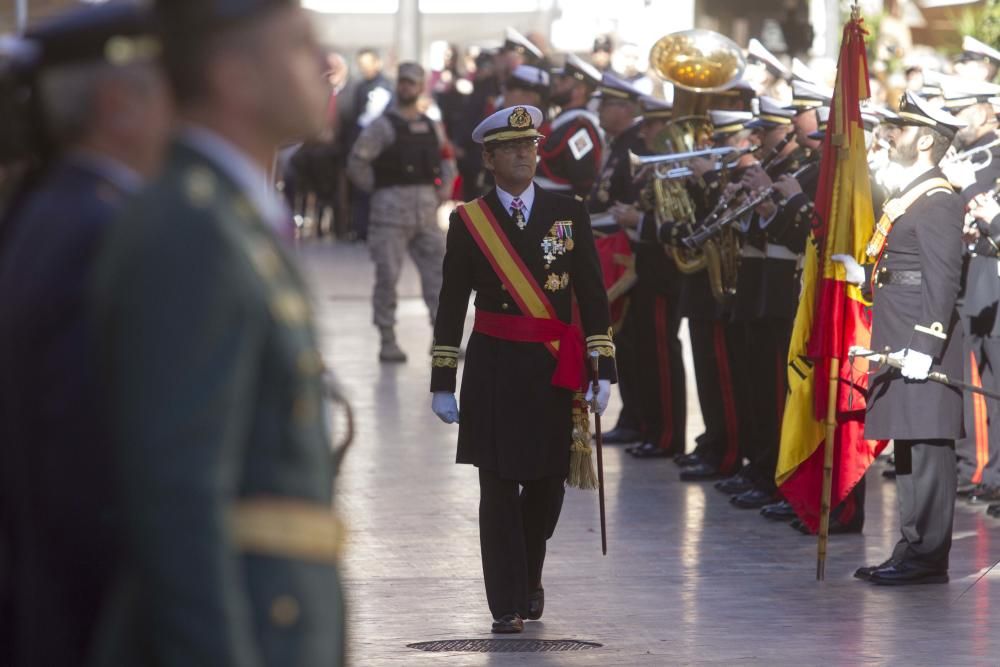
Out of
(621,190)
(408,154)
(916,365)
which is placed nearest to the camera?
(916,365)

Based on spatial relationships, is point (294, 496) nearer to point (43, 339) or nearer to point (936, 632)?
point (43, 339)

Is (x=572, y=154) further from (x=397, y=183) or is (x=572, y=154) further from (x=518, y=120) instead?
(x=518, y=120)

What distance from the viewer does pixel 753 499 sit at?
417 inches

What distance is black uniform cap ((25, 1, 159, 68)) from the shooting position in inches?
129

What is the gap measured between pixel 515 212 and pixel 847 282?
1.77 meters

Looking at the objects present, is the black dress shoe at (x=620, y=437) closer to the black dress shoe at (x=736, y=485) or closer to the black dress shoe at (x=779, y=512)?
the black dress shoe at (x=736, y=485)

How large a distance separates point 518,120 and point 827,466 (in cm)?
205

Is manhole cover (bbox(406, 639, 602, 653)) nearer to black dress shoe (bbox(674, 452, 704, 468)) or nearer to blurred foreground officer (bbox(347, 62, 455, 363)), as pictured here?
black dress shoe (bbox(674, 452, 704, 468))

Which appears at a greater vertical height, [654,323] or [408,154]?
[408,154]

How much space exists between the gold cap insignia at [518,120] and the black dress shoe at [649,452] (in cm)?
460

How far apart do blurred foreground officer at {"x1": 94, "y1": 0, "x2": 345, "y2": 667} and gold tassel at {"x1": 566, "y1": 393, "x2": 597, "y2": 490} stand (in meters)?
4.72

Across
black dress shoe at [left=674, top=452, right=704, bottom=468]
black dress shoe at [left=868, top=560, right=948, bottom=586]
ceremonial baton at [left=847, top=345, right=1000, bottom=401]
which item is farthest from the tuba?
black dress shoe at [left=868, top=560, right=948, bottom=586]

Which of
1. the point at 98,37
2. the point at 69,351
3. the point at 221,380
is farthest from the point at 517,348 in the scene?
the point at 221,380

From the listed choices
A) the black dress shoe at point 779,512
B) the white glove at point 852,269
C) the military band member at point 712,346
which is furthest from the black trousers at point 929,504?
the military band member at point 712,346
